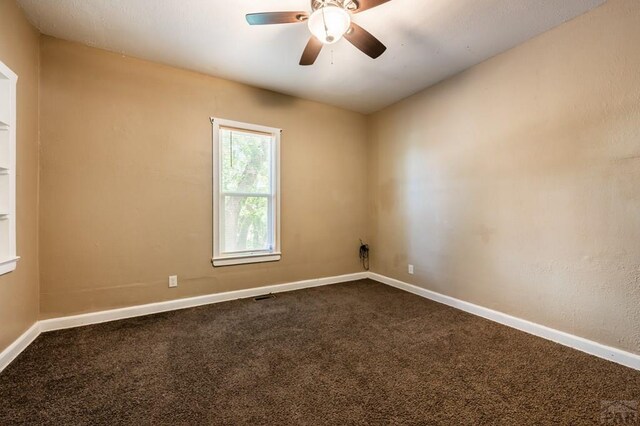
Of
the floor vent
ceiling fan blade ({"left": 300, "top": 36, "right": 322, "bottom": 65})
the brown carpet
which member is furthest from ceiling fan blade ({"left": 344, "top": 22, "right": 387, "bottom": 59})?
the floor vent

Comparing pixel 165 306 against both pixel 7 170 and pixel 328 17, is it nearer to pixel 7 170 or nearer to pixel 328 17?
pixel 7 170

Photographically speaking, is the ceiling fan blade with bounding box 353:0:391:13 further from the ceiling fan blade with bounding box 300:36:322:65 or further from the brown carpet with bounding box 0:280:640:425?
the brown carpet with bounding box 0:280:640:425

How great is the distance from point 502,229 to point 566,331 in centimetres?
97

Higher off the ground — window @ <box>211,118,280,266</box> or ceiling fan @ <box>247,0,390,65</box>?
ceiling fan @ <box>247,0,390,65</box>

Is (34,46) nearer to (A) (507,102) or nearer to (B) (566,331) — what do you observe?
(A) (507,102)

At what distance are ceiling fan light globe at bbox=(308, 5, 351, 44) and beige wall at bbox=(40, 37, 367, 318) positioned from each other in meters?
1.88

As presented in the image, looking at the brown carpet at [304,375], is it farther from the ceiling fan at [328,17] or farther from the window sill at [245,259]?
the ceiling fan at [328,17]

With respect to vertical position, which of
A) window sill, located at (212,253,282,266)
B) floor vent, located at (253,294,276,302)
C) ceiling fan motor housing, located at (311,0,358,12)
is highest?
ceiling fan motor housing, located at (311,0,358,12)

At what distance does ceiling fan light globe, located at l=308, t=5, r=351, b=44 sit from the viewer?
1.73m

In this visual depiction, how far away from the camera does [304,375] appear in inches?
72.4

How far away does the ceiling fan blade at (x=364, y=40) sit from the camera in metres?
1.90

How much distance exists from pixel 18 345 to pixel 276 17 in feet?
10.1

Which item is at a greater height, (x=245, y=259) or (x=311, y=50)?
(x=311, y=50)

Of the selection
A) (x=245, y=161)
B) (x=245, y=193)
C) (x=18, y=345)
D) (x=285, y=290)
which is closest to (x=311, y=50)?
(x=245, y=161)
